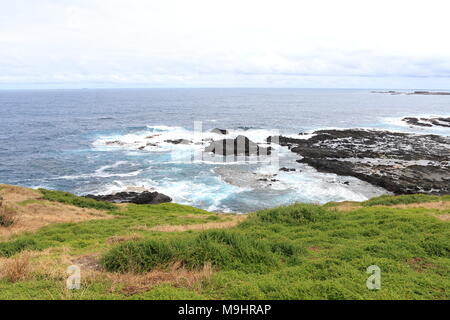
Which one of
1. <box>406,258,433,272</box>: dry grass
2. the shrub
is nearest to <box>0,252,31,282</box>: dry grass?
<box>406,258,433,272</box>: dry grass

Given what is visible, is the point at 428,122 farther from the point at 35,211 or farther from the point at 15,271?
the point at 15,271

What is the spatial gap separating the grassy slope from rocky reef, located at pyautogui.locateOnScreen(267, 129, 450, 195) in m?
27.5

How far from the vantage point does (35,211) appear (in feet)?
77.4

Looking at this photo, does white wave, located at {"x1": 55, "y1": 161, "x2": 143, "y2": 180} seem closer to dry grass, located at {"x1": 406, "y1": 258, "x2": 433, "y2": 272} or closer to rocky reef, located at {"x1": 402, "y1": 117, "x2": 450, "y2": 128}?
dry grass, located at {"x1": 406, "y1": 258, "x2": 433, "y2": 272}

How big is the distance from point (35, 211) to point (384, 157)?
162 ft

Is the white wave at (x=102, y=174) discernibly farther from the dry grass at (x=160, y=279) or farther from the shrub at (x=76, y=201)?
the dry grass at (x=160, y=279)

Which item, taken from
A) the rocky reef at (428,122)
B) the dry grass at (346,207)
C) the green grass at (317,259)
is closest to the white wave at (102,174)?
the dry grass at (346,207)

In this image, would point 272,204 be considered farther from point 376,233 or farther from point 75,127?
point 75,127

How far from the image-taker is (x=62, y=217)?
2280 cm

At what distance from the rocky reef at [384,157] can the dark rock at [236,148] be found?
6010 millimetres

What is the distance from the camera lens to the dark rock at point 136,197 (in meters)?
33.2

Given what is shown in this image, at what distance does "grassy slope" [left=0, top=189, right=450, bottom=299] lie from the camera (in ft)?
22.4

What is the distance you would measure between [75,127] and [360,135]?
72.2m

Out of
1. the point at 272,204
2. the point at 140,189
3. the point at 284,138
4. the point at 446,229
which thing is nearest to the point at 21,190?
the point at 140,189
